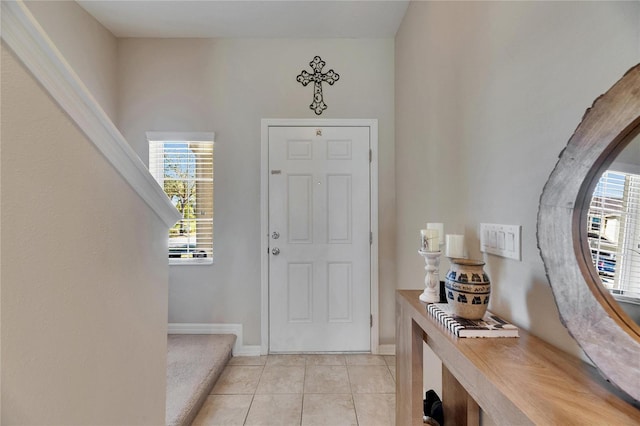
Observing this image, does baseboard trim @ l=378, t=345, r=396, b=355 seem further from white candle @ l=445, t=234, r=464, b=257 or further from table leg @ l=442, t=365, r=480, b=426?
white candle @ l=445, t=234, r=464, b=257

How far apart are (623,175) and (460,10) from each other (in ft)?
4.03

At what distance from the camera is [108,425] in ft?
2.86

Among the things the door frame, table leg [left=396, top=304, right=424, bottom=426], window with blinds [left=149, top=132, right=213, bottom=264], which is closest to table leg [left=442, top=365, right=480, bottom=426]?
table leg [left=396, top=304, right=424, bottom=426]

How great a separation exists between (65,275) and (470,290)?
1132 millimetres

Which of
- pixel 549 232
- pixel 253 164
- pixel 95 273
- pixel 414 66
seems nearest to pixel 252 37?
pixel 253 164

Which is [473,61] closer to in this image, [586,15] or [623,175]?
[586,15]

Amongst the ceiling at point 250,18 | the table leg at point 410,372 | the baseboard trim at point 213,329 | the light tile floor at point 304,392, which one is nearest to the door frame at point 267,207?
the baseboard trim at point 213,329

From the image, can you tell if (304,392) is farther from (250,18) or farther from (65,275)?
(250,18)

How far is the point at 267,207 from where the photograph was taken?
2.59 metres

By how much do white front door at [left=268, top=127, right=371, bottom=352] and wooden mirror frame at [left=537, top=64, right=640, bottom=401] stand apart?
1.95 metres

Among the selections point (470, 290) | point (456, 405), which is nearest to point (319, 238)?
point (456, 405)

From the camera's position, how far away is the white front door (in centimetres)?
259

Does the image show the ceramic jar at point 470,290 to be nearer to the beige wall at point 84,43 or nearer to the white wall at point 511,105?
the white wall at point 511,105

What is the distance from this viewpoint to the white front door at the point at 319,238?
259 centimetres
